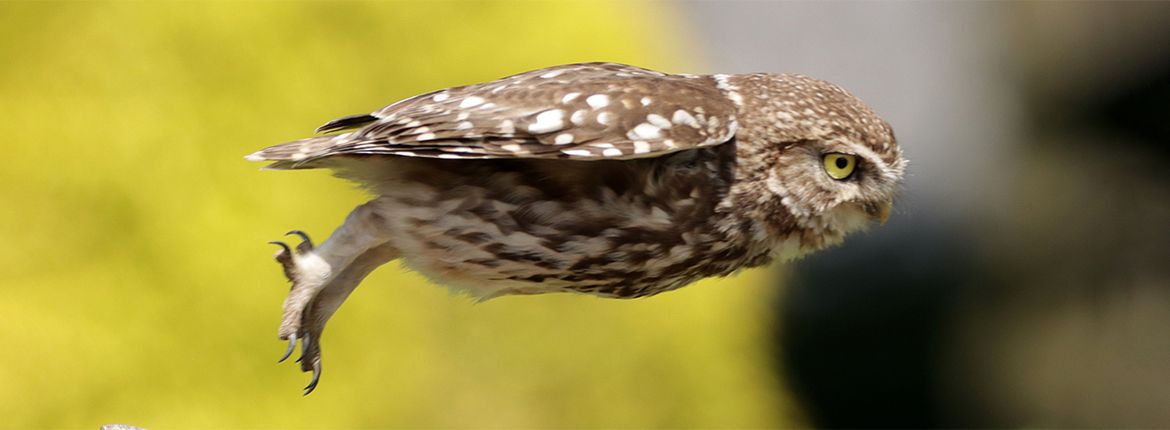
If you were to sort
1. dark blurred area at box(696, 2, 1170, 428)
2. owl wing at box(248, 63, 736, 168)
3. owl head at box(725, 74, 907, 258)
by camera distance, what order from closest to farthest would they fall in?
owl wing at box(248, 63, 736, 168)
owl head at box(725, 74, 907, 258)
dark blurred area at box(696, 2, 1170, 428)

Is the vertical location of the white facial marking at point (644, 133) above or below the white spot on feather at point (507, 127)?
below

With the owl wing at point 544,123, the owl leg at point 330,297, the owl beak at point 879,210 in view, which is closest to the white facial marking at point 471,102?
the owl wing at point 544,123

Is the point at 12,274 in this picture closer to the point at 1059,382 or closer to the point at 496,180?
the point at 496,180

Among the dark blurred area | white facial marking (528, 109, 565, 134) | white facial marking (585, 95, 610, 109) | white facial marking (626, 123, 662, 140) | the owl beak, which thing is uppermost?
white facial marking (585, 95, 610, 109)

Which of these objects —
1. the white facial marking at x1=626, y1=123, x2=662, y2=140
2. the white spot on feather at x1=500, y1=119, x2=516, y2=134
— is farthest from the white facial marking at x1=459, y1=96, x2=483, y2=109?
the white facial marking at x1=626, y1=123, x2=662, y2=140

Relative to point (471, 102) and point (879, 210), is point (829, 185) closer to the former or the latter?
point (879, 210)

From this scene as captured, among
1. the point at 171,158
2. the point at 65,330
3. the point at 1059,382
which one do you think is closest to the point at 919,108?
the point at 1059,382

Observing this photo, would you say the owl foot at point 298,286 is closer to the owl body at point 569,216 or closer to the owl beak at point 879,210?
the owl body at point 569,216

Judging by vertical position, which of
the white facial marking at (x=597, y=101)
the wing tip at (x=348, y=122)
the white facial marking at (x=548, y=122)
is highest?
the wing tip at (x=348, y=122)

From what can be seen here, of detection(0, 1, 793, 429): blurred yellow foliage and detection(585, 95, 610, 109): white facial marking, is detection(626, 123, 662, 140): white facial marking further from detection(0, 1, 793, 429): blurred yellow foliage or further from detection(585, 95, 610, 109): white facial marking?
detection(0, 1, 793, 429): blurred yellow foliage
